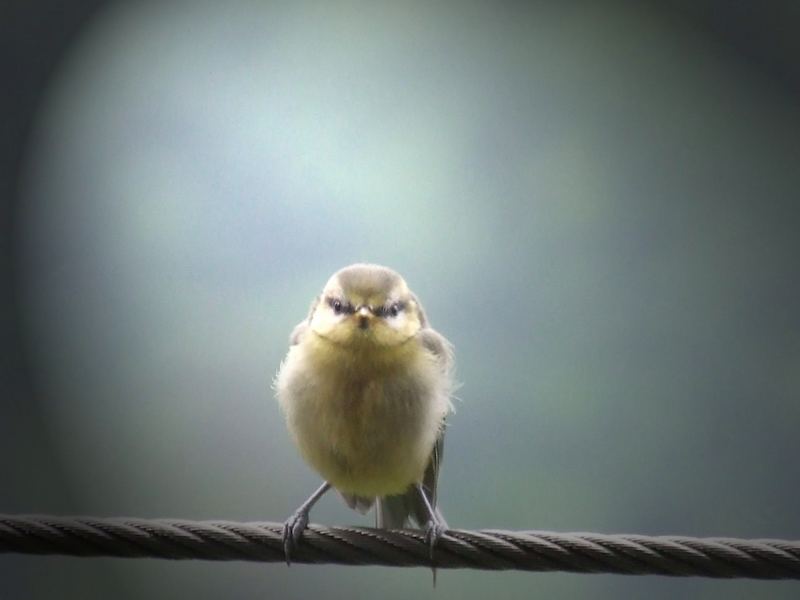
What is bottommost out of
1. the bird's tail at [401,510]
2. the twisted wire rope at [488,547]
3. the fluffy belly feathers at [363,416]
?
the twisted wire rope at [488,547]

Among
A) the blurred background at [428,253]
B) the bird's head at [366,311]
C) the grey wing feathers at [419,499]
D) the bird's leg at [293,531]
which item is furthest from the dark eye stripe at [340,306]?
the blurred background at [428,253]

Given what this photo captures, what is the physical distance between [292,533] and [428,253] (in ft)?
4.23

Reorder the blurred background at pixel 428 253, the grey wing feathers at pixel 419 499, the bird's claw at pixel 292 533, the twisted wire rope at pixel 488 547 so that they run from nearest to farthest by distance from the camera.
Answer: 1. the twisted wire rope at pixel 488 547
2. the bird's claw at pixel 292 533
3. the grey wing feathers at pixel 419 499
4. the blurred background at pixel 428 253

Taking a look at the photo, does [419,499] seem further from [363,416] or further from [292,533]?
[292,533]

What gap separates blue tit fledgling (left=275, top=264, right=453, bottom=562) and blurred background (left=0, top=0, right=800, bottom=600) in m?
0.82

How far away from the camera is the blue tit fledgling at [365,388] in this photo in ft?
5.91

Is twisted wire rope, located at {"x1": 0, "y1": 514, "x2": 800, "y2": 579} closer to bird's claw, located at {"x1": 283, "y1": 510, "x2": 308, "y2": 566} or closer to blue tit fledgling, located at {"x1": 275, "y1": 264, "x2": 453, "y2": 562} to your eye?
bird's claw, located at {"x1": 283, "y1": 510, "x2": 308, "y2": 566}

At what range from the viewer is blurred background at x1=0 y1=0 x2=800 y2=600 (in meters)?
2.66

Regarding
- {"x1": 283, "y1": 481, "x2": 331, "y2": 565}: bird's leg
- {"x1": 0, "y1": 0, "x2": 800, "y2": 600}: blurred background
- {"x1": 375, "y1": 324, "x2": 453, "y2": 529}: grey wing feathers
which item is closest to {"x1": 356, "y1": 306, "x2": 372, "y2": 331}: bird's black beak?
{"x1": 375, "y1": 324, "x2": 453, "y2": 529}: grey wing feathers

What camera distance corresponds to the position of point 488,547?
1506 mm

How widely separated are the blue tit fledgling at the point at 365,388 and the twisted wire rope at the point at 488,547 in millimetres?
235

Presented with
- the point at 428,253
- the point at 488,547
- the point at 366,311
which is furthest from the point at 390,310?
the point at 428,253

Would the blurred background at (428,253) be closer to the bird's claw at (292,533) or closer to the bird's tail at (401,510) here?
the bird's tail at (401,510)

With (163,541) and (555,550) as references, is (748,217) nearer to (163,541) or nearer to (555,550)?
(555,550)
